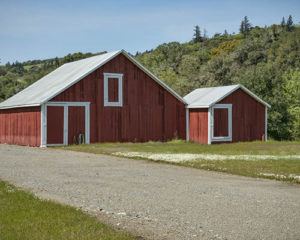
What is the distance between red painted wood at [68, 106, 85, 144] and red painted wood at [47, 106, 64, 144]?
516mm

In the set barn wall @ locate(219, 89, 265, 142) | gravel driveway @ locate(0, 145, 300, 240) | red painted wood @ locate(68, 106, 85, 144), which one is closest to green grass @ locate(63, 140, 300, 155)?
red painted wood @ locate(68, 106, 85, 144)

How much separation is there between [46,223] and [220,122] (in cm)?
2999

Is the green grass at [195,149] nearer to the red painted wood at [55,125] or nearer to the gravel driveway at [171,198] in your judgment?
the red painted wood at [55,125]

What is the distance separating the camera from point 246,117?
39.2 meters

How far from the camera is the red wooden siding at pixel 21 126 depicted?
3291cm

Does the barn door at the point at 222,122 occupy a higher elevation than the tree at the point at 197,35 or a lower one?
lower

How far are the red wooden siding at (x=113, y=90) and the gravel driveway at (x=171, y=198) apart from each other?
16312 mm

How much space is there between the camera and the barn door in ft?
123

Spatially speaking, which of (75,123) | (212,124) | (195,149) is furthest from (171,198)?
(212,124)

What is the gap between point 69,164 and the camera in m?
19.3

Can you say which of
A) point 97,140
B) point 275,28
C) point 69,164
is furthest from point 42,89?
point 275,28

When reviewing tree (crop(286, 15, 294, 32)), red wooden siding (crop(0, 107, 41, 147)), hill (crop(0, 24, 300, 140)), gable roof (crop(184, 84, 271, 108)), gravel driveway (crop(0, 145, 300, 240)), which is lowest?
gravel driveway (crop(0, 145, 300, 240))

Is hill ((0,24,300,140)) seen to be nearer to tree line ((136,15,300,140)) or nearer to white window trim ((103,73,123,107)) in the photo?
tree line ((136,15,300,140))

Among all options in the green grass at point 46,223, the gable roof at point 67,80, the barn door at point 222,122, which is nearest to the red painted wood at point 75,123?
the gable roof at point 67,80
